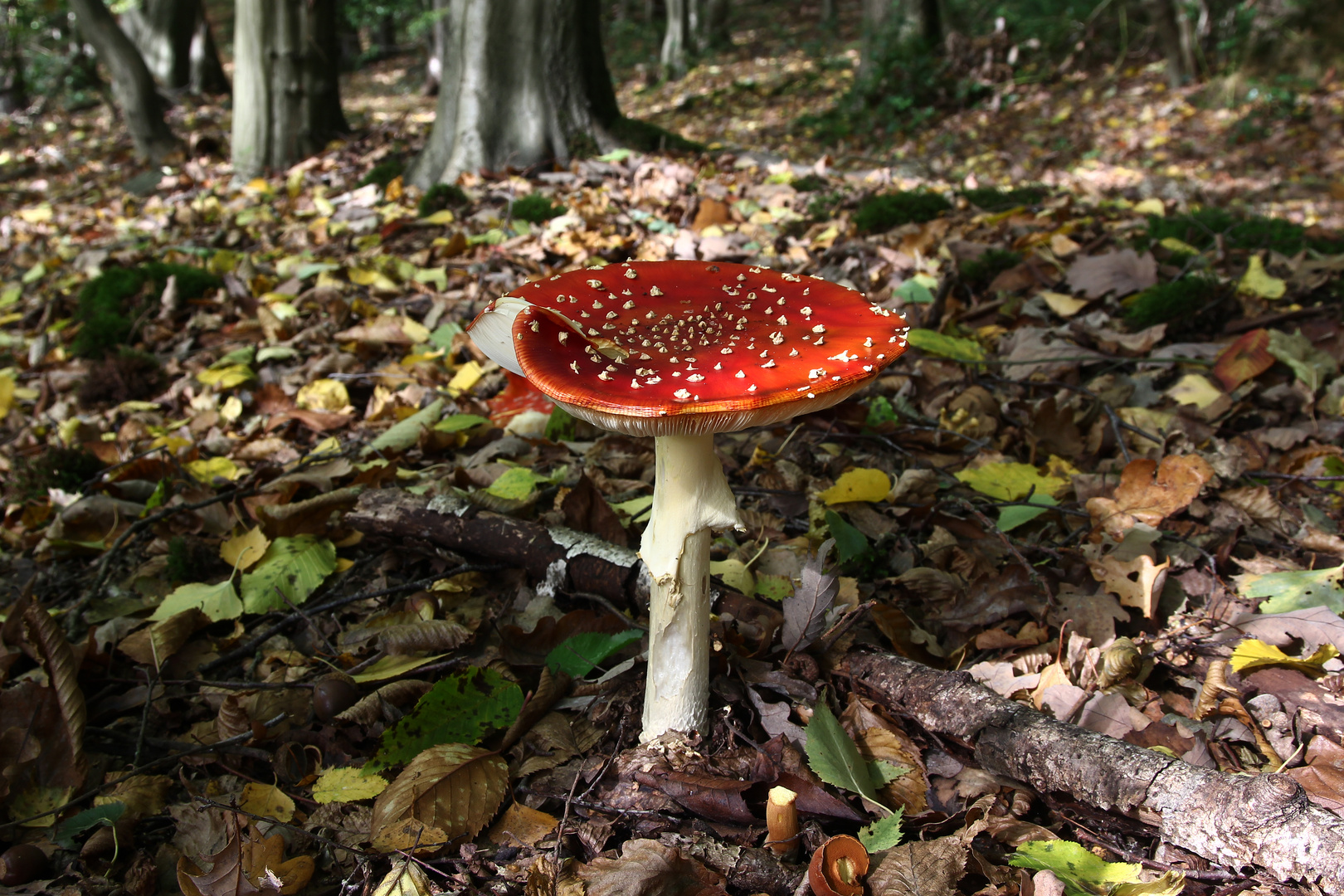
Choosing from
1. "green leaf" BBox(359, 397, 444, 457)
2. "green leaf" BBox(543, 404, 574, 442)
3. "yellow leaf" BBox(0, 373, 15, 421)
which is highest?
"green leaf" BBox(543, 404, 574, 442)

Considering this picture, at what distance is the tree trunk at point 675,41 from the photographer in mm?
19312

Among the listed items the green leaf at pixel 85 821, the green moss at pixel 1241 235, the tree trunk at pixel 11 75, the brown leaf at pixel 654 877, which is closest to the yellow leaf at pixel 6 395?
the green leaf at pixel 85 821

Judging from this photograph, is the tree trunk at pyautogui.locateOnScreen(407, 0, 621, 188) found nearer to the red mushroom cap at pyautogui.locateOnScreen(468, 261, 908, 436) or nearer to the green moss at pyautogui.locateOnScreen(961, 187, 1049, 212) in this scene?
the green moss at pyautogui.locateOnScreen(961, 187, 1049, 212)

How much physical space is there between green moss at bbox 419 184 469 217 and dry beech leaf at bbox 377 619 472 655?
380 centimetres

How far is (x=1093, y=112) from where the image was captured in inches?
480

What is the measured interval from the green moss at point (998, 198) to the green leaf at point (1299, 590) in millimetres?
3588

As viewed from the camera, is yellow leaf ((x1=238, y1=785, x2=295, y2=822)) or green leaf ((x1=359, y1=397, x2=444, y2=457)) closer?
yellow leaf ((x1=238, y1=785, x2=295, y2=822))

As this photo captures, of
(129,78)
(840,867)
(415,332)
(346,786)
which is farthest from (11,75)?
(840,867)

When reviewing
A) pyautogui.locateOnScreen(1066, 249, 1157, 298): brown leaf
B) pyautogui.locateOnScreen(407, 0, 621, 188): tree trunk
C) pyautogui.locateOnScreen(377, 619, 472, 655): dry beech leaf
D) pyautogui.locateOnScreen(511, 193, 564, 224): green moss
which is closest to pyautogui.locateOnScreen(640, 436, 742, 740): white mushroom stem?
pyautogui.locateOnScreen(377, 619, 472, 655): dry beech leaf

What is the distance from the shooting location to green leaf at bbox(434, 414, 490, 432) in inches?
133

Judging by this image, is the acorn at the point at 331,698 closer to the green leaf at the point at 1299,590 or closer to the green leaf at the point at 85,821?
the green leaf at the point at 85,821

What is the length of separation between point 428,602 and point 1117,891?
6.59ft

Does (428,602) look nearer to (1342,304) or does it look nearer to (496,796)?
(496,796)

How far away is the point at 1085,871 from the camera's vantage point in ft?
5.50
